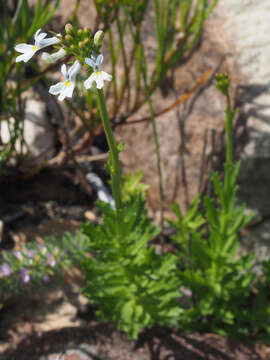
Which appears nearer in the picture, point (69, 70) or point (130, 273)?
point (69, 70)


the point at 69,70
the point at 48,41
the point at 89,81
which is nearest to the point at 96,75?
the point at 89,81

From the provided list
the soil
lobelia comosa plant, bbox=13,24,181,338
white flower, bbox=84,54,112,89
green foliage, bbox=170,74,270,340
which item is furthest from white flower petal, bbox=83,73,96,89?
the soil

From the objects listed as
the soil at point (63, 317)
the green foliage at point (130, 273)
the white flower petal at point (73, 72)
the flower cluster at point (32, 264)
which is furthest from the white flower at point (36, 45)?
the soil at point (63, 317)

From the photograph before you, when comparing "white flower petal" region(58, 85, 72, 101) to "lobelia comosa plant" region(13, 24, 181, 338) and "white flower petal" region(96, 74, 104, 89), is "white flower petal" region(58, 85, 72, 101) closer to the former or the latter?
"white flower petal" region(96, 74, 104, 89)

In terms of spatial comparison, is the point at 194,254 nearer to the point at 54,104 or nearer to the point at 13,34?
the point at 54,104

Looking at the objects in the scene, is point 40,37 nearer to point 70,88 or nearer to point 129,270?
point 70,88

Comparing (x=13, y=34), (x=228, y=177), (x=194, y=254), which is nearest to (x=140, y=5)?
(x=13, y=34)
